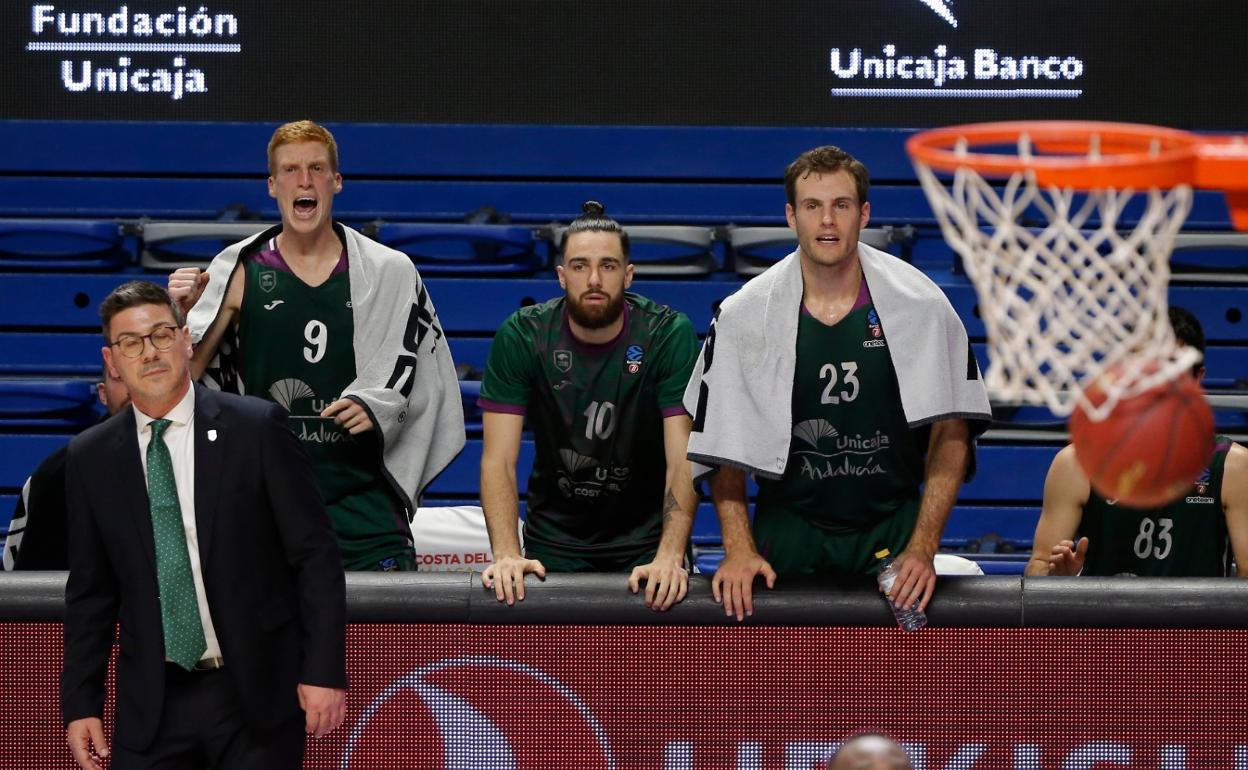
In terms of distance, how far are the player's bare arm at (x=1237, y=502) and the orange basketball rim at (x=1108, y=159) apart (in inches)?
76.0

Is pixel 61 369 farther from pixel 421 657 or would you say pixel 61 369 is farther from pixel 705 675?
pixel 705 675

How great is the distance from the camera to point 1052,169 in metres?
3.23

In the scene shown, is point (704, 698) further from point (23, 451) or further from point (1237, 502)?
point (23, 451)

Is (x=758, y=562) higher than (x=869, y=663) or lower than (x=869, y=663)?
higher

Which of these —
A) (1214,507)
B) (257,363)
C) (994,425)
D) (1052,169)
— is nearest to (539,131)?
(994,425)

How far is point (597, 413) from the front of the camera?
4922 mm

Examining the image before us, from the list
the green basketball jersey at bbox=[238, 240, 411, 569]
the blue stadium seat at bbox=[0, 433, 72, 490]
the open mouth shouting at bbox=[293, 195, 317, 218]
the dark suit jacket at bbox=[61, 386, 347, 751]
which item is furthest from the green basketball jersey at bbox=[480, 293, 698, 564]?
the blue stadium seat at bbox=[0, 433, 72, 490]

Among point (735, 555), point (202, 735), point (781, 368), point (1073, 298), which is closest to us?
point (1073, 298)

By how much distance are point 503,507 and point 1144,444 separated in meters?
1.99

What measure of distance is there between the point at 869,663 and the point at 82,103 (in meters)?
5.13

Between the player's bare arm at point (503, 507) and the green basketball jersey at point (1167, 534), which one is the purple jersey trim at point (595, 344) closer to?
the player's bare arm at point (503, 507)

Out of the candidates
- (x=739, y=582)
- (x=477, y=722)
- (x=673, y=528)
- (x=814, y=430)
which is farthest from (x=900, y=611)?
(x=477, y=722)

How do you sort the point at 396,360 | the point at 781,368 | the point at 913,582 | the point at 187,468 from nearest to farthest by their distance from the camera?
the point at 187,468
the point at 913,582
the point at 781,368
the point at 396,360

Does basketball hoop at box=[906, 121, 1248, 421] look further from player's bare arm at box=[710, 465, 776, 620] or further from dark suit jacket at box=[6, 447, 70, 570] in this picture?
dark suit jacket at box=[6, 447, 70, 570]
